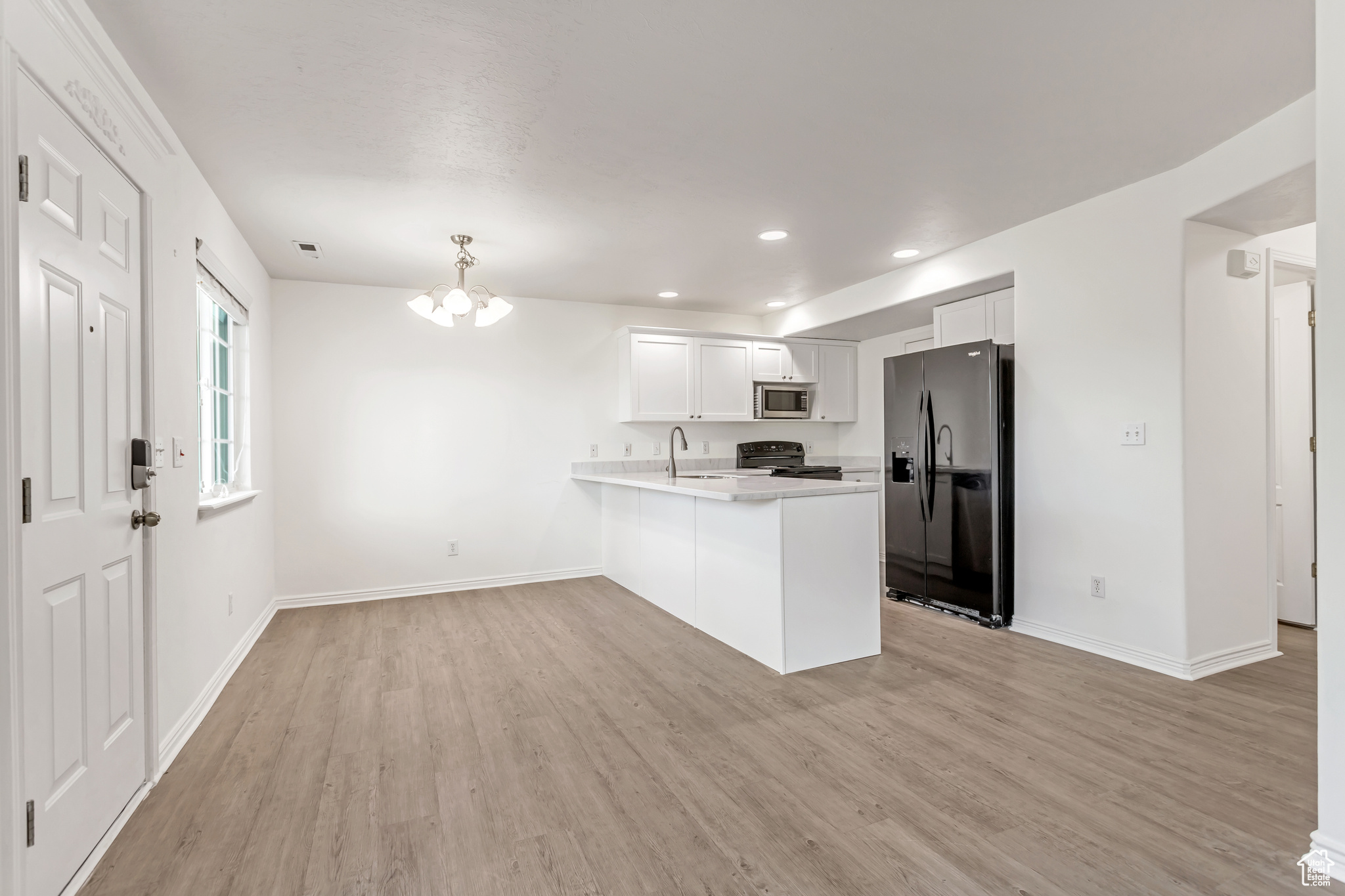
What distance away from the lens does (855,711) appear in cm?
270

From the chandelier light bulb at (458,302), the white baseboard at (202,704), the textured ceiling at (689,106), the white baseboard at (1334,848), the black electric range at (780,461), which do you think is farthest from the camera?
the black electric range at (780,461)

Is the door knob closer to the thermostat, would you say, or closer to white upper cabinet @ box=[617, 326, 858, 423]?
white upper cabinet @ box=[617, 326, 858, 423]

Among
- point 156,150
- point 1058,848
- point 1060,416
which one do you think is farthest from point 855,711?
point 156,150

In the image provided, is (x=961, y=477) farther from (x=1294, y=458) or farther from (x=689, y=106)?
(x=689, y=106)

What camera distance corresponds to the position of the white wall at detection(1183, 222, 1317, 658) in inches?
121

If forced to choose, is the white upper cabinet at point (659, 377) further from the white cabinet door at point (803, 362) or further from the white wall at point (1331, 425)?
the white wall at point (1331, 425)

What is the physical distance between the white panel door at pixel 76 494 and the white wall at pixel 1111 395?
13.3 feet

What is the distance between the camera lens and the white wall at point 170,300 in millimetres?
1682

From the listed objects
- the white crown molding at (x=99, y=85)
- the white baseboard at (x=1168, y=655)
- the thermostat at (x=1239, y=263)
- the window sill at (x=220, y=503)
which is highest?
the white crown molding at (x=99, y=85)

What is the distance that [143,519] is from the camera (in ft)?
6.91

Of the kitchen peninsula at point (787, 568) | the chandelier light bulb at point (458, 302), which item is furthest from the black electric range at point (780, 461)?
the chandelier light bulb at point (458, 302)

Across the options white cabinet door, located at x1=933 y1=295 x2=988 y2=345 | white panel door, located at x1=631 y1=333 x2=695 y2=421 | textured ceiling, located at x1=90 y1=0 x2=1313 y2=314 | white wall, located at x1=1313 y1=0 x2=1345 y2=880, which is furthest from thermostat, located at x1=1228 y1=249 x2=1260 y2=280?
white panel door, located at x1=631 y1=333 x2=695 y2=421

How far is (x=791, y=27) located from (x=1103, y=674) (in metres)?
3.07

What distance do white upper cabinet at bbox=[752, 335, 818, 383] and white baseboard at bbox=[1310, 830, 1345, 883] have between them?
186 inches
